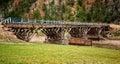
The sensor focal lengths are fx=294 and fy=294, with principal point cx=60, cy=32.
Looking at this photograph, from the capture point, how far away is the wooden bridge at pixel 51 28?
198 feet

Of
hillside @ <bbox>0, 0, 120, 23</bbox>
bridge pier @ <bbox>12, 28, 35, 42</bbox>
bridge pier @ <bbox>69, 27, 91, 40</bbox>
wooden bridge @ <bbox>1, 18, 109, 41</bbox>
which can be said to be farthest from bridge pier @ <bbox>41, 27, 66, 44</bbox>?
hillside @ <bbox>0, 0, 120, 23</bbox>

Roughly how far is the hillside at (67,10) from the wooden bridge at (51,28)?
85.7 feet

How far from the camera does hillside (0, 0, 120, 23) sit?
136 m

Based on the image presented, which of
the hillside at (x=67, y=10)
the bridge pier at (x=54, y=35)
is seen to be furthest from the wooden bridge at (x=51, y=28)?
the hillside at (x=67, y=10)

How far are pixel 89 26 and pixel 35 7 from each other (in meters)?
65.8

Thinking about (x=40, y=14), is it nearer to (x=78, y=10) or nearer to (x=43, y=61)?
(x=78, y=10)

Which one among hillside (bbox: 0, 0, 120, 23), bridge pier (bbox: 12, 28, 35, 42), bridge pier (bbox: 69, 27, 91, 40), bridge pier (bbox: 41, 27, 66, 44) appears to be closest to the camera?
bridge pier (bbox: 12, 28, 35, 42)

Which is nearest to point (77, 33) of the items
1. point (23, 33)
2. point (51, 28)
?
point (51, 28)

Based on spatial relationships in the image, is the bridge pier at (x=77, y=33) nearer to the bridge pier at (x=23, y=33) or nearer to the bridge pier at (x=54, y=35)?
the bridge pier at (x=54, y=35)

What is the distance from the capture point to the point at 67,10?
5861 inches

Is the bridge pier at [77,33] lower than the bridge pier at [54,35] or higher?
lower

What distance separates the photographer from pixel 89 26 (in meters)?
97.6

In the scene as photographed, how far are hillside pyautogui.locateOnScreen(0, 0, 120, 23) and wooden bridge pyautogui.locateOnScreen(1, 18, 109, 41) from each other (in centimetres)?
2613

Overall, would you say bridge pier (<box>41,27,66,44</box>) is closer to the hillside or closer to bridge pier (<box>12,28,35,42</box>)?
bridge pier (<box>12,28,35,42</box>)
